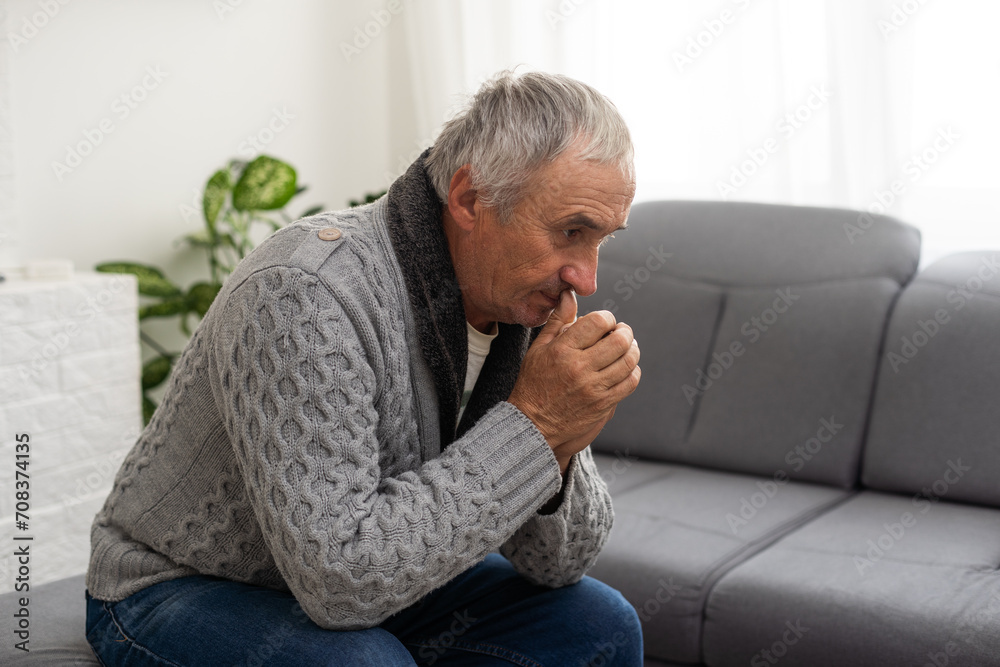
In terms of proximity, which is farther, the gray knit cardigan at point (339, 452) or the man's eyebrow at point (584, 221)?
the man's eyebrow at point (584, 221)

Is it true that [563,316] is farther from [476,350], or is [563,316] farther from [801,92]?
[801,92]

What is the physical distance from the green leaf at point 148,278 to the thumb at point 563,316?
180cm

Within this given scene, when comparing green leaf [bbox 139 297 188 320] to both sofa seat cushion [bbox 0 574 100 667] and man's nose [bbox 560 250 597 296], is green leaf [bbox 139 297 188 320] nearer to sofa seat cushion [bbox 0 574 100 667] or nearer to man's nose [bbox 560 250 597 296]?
sofa seat cushion [bbox 0 574 100 667]

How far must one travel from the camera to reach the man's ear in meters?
1.19

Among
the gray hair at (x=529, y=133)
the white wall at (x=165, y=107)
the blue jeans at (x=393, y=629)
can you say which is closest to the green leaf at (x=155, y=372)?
the white wall at (x=165, y=107)

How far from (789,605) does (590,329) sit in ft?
2.62

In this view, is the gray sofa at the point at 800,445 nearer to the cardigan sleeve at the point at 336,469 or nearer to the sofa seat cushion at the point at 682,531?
the sofa seat cushion at the point at 682,531

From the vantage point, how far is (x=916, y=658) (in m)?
1.51

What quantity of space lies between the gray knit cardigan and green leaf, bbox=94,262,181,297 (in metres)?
1.57

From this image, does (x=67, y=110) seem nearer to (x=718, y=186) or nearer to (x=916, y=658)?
(x=718, y=186)

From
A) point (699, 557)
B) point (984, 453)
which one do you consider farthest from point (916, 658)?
point (984, 453)

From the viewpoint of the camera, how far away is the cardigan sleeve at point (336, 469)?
101 centimetres

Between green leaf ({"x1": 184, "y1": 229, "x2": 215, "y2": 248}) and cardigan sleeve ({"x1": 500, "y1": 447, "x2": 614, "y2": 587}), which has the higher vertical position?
green leaf ({"x1": 184, "y1": 229, "x2": 215, "y2": 248})

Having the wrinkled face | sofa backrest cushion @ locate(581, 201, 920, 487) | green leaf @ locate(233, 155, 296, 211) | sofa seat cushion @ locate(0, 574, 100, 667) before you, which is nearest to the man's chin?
the wrinkled face
